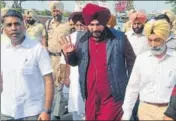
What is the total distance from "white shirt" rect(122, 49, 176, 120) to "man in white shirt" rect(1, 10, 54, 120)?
0.85 meters

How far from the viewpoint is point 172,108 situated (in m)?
3.53

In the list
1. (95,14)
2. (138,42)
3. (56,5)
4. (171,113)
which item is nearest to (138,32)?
(138,42)

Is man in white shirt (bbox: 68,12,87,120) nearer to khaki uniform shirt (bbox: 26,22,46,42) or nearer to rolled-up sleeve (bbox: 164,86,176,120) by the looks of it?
khaki uniform shirt (bbox: 26,22,46,42)

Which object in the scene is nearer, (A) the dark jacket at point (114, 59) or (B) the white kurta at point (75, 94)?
(A) the dark jacket at point (114, 59)

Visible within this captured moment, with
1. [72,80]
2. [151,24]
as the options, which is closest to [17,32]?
[151,24]

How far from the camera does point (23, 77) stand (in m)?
4.82

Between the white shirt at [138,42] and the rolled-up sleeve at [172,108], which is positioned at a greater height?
the rolled-up sleeve at [172,108]

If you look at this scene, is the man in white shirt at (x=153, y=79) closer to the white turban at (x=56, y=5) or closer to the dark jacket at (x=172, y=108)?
the dark jacket at (x=172, y=108)

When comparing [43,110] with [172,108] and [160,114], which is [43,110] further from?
[172,108]

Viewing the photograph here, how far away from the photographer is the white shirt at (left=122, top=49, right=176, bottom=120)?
507cm

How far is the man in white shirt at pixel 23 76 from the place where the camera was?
483cm

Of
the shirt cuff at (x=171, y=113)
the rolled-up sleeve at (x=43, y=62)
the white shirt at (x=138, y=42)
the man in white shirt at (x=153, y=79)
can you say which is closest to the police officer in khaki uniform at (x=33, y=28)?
the white shirt at (x=138, y=42)

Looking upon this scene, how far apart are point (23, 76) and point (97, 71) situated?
921 millimetres

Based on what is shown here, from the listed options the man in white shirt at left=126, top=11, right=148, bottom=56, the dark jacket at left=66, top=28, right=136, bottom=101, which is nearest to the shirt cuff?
the dark jacket at left=66, top=28, right=136, bottom=101
